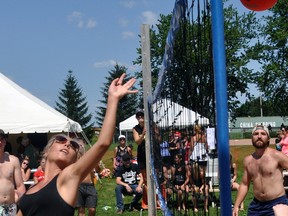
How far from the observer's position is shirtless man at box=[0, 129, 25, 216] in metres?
6.50

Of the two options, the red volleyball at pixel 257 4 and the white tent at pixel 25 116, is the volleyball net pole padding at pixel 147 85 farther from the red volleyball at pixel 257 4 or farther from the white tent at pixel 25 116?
the white tent at pixel 25 116

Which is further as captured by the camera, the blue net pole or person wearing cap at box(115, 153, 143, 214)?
person wearing cap at box(115, 153, 143, 214)

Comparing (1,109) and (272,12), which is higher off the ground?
(272,12)

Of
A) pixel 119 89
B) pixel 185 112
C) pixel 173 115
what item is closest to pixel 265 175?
pixel 173 115

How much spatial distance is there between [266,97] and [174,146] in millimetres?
33674

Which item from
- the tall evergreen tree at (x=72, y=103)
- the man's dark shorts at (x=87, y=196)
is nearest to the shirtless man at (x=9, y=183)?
the man's dark shorts at (x=87, y=196)

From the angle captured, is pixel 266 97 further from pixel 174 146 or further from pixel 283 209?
pixel 283 209

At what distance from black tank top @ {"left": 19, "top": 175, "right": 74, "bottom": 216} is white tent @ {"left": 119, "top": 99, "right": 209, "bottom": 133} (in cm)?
138

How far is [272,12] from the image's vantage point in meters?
39.8

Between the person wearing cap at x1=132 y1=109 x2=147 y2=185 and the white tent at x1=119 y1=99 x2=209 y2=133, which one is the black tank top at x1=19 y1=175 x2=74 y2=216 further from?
the person wearing cap at x1=132 y1=109 x2=147 y2=185

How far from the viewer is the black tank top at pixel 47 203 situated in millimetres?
2856

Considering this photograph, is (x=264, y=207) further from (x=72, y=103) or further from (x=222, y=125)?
(x=72, y=103)

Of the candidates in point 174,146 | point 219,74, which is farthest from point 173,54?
point 219,74

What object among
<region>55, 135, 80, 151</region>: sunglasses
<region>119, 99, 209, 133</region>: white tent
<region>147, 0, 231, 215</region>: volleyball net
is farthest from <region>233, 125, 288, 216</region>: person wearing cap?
<region>55, 135, 80, 151</region>: sunglasses
